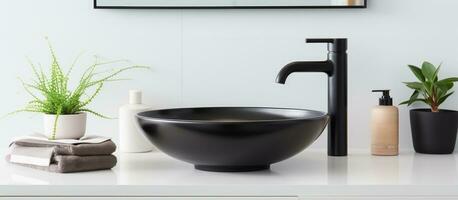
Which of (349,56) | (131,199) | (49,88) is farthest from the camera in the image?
(349,56)

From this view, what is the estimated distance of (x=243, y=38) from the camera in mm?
2016

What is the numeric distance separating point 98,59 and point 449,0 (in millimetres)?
1059

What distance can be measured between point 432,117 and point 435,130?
0.04m

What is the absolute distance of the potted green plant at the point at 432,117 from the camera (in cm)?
189

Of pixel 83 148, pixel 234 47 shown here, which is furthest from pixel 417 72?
pixel 83 148

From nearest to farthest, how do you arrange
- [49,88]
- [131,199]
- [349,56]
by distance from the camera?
[131,199] → [49,88] → [349,56]

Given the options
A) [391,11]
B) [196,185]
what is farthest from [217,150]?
[391,11]

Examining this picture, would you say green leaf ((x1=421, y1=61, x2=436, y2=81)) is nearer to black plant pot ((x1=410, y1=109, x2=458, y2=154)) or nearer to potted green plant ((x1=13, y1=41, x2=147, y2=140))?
black plant pot ((x1=410, y1=109, x2=458, y2=154))

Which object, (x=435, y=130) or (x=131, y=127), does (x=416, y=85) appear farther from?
(x=131, y=127)

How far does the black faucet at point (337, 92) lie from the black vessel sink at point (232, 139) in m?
0.26

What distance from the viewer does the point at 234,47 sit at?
2020 millimetres

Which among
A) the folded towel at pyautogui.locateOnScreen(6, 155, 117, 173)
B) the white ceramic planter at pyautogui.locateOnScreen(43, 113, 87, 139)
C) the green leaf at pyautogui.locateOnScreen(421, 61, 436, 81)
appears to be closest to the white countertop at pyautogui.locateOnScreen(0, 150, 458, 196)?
the folded towel at pyautogui.locateOnScreen(6, 155, 117, 173)

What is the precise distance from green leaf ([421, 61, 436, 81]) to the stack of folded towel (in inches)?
35.6

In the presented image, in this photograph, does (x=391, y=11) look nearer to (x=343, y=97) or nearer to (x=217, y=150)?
(x=343, y=97)
